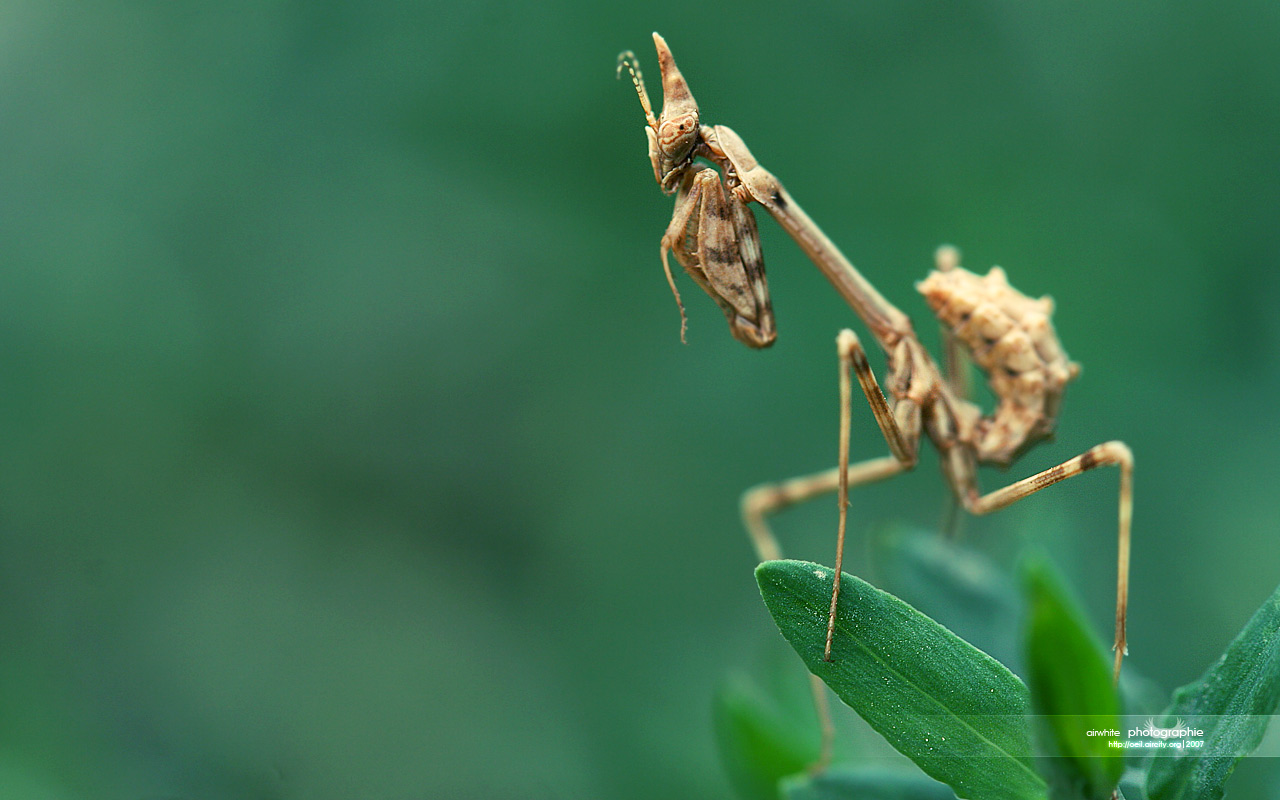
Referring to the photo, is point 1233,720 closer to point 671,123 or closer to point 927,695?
point 927,695

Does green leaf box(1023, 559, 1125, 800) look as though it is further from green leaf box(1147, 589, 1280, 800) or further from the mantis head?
the mantis head

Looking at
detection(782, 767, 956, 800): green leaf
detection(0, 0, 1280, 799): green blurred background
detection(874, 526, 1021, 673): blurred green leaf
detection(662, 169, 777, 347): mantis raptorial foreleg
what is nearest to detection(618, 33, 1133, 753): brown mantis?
detection(662, 169, 777, 347): mantis raptorial foreleg

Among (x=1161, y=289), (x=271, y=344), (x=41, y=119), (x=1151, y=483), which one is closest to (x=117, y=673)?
(x=271, y=344)

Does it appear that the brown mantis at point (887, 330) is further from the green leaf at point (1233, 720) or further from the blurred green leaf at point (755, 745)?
the green leaf at point (1233, 720)

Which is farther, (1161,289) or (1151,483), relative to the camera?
(1161,289)

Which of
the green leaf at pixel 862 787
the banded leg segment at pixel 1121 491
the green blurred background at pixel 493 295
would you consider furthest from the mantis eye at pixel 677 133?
the green leaf at pixel 862 787

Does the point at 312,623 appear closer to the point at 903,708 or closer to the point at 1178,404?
the point at 903,708
